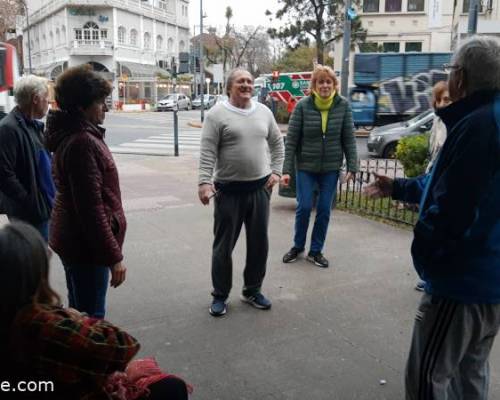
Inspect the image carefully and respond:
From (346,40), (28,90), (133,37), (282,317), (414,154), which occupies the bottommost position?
(282,317)

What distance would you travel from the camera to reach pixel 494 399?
9.64 ft

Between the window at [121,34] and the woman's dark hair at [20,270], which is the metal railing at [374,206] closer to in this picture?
the woman's dark hair at [20,270]

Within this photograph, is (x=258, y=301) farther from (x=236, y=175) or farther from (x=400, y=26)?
(x=400, y=26)

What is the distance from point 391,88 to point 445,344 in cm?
2096

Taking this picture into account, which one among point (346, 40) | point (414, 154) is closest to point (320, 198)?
point (414, 154)

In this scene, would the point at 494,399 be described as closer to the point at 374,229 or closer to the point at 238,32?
the point at 374,229

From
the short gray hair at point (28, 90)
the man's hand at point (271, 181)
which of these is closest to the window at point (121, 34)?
the short gray hair at point (28, 90)

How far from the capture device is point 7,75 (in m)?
17.3

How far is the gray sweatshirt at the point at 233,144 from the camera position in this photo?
3.85 meters

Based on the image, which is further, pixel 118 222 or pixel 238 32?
pixel 238 32

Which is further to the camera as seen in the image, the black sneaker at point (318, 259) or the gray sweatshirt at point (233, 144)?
the black sneaker at point (318, 259)

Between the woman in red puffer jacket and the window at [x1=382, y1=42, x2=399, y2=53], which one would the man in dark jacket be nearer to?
the woman in red puffer jacket

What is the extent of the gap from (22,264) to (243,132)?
8.08 feet

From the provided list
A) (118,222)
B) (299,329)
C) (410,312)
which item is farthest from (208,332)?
(410,312)
